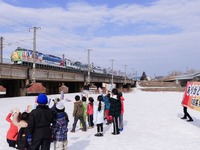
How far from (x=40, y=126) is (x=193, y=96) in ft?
32.5

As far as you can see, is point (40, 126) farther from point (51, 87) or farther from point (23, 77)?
point (51, 87)

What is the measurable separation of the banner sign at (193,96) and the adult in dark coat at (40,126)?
29.3 ft

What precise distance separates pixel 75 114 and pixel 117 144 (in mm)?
2174

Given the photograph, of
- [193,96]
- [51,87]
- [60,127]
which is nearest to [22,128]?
[60,127]

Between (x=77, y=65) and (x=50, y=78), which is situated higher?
(x=77, y=65)

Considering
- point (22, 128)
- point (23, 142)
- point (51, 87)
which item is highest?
point (51, 87)

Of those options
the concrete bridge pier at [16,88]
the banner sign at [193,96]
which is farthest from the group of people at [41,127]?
the concrete bridge pier at [16,88]

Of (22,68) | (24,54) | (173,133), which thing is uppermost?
(24,54)

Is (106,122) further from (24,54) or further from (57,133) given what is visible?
(24,54)

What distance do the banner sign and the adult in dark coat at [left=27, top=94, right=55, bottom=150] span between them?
29.3ft

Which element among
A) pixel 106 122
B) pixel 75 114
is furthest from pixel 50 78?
pixel 75 114

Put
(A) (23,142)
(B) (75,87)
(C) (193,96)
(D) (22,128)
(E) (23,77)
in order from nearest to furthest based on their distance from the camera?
1. (A) (23,142)
2. (D) (22,128)
3. (C) (193,96)
4. (E) (23,77)
5. (B) (75,87)

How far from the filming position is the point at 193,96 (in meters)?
13.0

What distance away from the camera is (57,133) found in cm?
583
